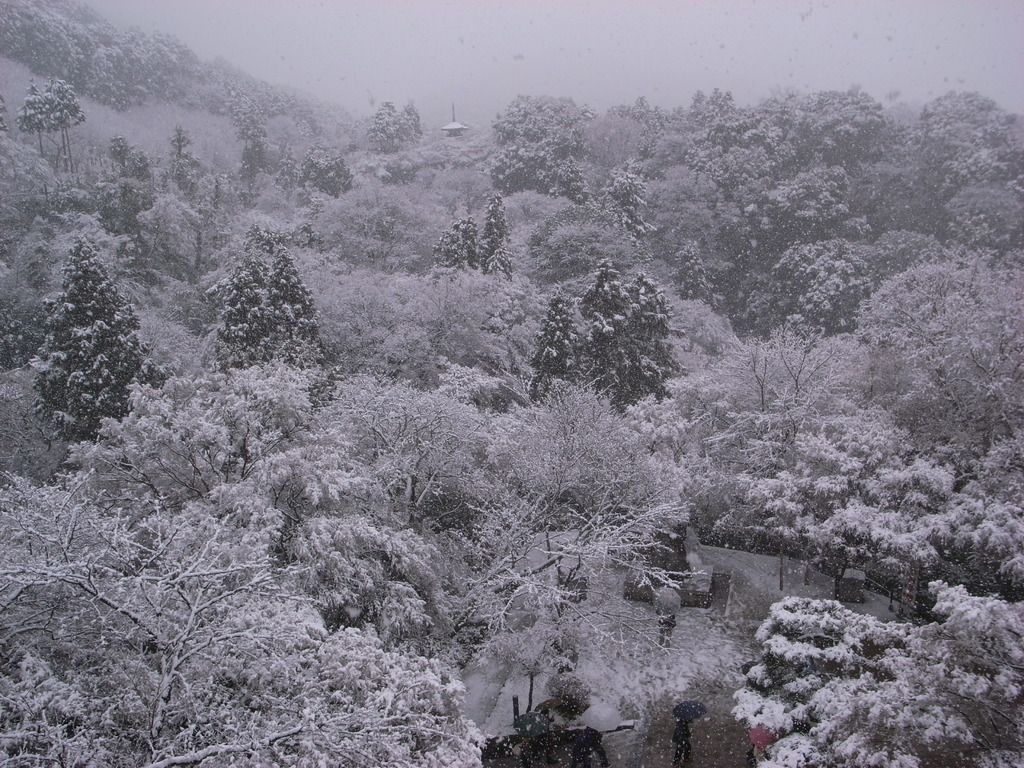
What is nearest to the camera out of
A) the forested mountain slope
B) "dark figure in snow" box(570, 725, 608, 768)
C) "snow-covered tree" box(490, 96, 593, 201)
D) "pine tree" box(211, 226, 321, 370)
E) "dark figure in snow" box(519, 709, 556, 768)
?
the forested mountain slope

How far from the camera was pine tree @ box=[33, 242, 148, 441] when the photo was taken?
16562mm

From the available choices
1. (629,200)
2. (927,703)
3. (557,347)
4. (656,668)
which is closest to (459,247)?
(557,347)

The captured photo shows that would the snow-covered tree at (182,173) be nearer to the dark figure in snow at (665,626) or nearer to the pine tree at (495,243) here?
the pine tree at (495,243)

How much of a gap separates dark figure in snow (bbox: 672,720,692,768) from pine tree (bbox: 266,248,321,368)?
1381 cm

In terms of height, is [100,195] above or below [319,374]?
above

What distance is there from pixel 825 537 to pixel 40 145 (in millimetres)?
41365

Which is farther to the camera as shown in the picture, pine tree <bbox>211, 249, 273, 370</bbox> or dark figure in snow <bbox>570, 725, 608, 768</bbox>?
pine tree <bbox>211, 249, 273, 370</bbox>

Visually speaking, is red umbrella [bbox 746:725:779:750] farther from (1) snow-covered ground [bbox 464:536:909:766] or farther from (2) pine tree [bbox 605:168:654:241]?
(2) pine tree [bbox 605:168:654:241]

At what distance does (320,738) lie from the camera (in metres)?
5.48

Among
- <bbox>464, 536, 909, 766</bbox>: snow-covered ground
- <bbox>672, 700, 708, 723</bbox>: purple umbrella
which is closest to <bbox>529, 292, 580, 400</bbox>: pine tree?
<bbox>464, 536, 909, 766</bbox>: snow-covered ground

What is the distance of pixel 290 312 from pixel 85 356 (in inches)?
221

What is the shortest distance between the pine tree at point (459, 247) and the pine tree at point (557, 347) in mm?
5545

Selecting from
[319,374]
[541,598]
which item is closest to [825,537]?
[541,598]

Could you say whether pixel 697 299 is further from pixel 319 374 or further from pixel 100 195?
pixel 100 195
